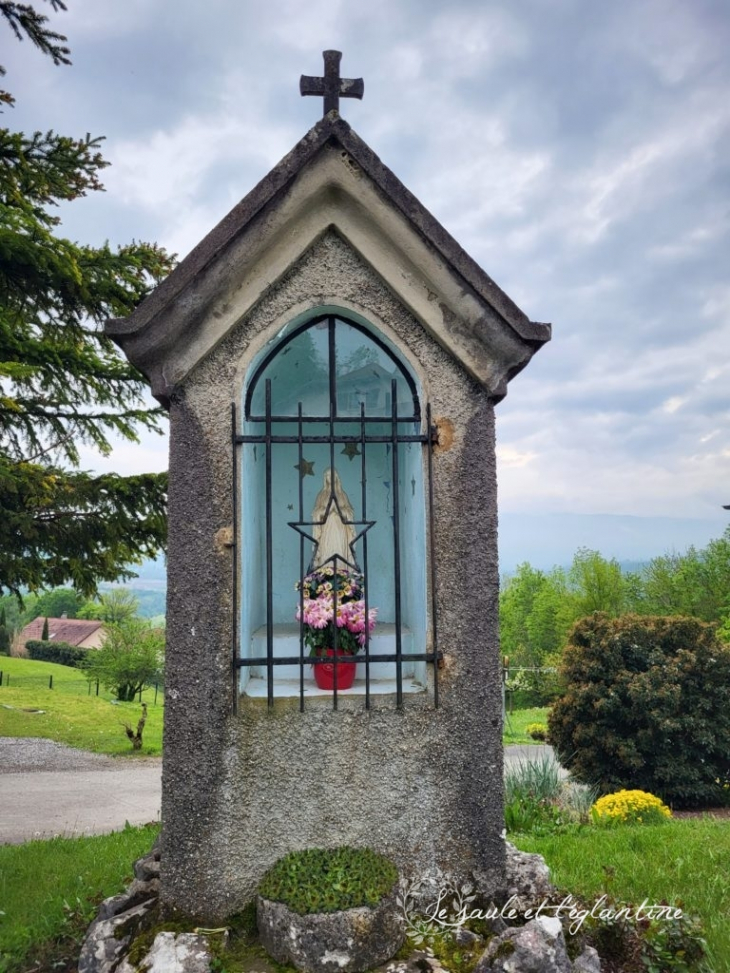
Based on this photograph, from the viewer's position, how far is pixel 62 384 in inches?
424

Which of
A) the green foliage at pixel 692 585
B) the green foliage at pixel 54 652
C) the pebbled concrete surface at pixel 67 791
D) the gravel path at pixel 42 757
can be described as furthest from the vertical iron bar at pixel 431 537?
the green foliage at pixel 54 652

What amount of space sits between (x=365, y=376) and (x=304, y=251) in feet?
3.10

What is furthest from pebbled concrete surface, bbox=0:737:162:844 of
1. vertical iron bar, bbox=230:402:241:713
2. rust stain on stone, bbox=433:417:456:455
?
rust stain on stone, bbox=433:417:456:455

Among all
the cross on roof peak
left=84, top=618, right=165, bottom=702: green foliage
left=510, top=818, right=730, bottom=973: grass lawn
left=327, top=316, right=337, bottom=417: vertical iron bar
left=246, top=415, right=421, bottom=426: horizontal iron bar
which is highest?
the cross on roof peak

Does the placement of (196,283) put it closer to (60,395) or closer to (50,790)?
(60,395)

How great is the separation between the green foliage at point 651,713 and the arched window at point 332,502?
7.86 meters

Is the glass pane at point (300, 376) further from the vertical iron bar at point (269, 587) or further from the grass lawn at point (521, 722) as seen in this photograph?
the grass lawn at point (521, 722)

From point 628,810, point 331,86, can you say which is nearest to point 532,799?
point 628,810

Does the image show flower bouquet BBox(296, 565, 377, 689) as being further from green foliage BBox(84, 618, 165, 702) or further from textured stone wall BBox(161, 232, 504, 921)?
green foliage BBox(84, 618, 165, 702)

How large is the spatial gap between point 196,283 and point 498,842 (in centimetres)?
265

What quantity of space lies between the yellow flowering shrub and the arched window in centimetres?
521

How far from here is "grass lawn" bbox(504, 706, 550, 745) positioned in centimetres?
1871

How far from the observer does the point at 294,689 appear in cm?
316

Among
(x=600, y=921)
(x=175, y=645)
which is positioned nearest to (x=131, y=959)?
(x=175, y=645)
